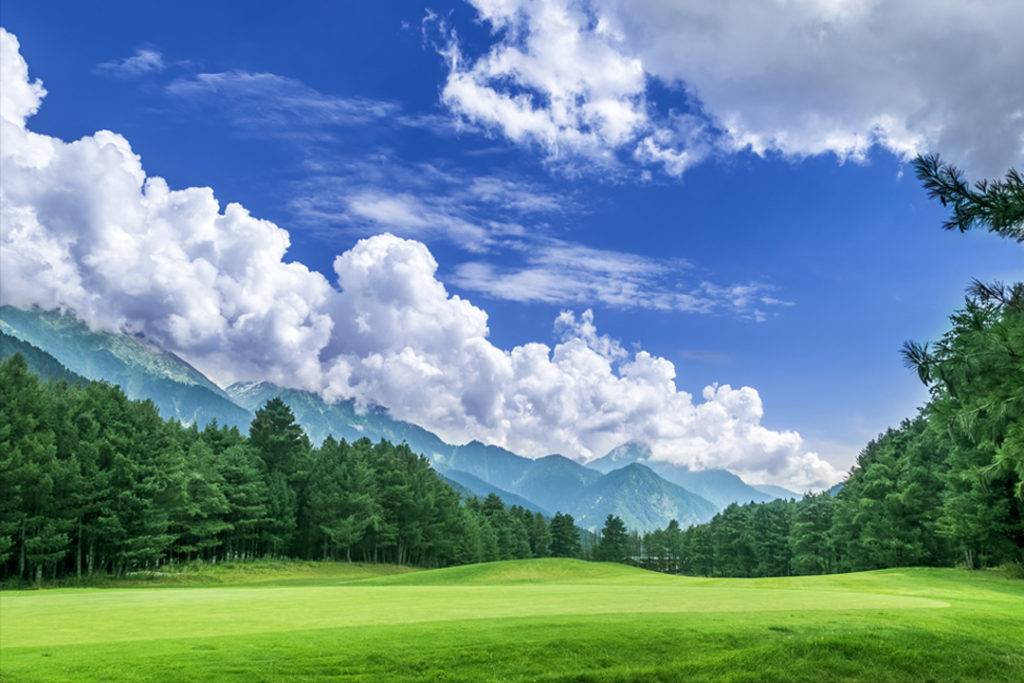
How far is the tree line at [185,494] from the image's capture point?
5462 centimetres

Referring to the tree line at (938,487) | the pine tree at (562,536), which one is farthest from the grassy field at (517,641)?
the pine tree at (562,536)

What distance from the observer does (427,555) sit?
114m

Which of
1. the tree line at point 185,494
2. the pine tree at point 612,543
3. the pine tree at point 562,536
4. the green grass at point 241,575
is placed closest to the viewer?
the tree line at point 185,494

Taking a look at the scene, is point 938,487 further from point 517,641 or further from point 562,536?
point 562,536

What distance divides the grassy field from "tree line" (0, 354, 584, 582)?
→ 30.7m

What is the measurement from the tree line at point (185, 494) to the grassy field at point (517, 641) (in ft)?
101

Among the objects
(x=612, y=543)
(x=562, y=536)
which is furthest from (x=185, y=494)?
(x=612, y=543)

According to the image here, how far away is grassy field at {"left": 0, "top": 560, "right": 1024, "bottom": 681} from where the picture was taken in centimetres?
1451

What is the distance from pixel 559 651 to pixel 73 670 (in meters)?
9.68

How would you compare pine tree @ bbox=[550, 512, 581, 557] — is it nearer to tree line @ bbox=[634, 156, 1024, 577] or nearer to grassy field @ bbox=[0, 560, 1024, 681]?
tree line @ bbox=[634, 156, 1024, 577]

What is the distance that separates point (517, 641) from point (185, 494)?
2278 inches

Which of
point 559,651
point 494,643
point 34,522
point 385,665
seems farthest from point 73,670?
point 34,522

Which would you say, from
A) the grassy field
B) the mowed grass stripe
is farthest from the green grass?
the grassy field

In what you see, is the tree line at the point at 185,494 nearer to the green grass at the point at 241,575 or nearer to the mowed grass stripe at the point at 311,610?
the green grass at the point at 241,575
